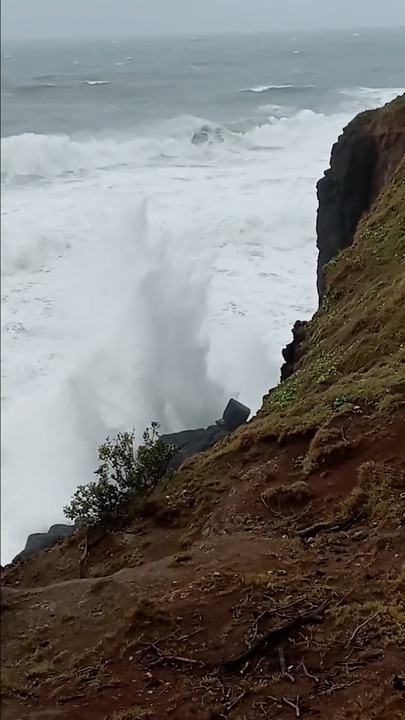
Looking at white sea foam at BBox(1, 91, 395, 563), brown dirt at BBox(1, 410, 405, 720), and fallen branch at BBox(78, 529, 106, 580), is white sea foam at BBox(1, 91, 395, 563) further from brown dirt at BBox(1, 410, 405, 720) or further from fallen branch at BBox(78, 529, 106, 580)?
brown dirt at BBox(1, 410, 405, 720)

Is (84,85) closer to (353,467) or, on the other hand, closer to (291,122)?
(291,122)

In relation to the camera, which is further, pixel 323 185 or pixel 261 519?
pixel 323 185

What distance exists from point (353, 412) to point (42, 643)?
13.5 feet

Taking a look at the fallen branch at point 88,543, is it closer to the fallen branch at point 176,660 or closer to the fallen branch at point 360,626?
the fallen branch at point 176,660

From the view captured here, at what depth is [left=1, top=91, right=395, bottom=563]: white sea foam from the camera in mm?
18906

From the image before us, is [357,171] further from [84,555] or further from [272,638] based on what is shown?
[272,638]

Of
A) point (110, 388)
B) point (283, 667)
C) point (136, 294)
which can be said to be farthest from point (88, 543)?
point (136, 294)

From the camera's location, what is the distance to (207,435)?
14.6m

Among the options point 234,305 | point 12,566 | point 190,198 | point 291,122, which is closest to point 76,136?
point 291,122

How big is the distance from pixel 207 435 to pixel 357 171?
7318mm

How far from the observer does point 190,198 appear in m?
34.1

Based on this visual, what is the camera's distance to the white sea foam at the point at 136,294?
18.9m

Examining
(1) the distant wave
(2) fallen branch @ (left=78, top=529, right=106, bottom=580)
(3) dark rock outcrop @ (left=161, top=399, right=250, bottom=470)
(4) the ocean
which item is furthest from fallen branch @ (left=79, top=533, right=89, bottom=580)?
(1) the distant wave

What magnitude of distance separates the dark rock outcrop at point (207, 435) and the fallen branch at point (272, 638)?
7.84 m
